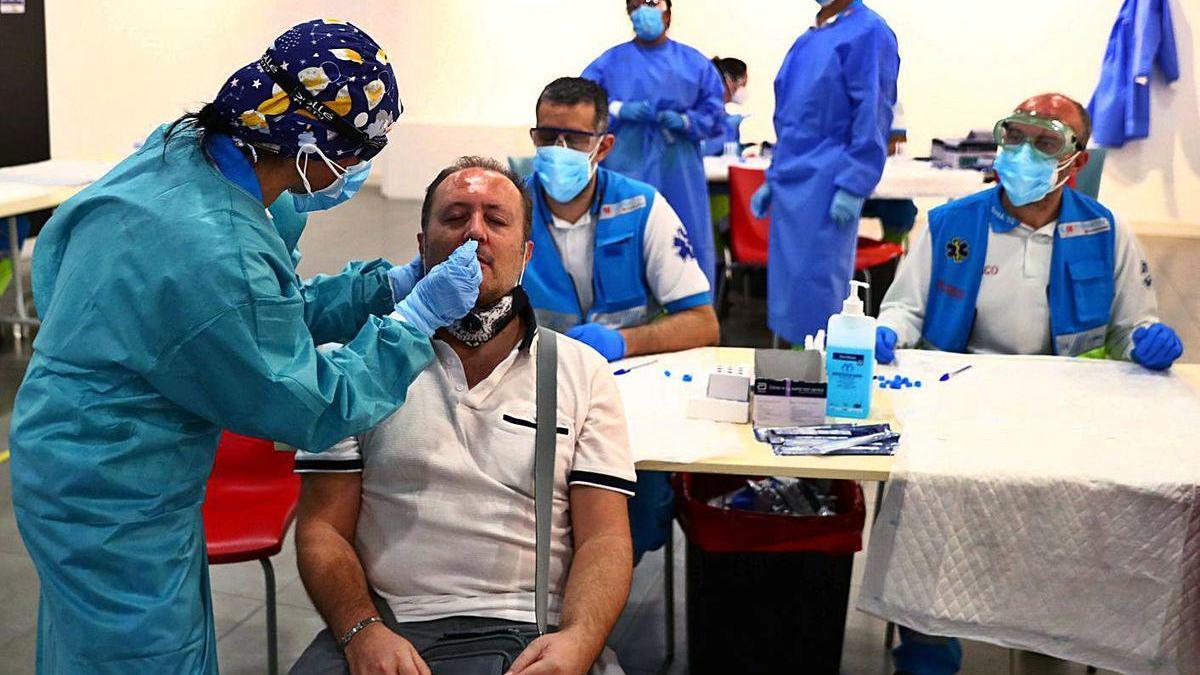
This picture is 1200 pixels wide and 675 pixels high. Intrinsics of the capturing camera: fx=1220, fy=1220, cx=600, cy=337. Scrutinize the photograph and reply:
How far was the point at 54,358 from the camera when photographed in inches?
63.5

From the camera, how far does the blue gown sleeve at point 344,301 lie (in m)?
2.06

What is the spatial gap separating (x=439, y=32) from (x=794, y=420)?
6.65 m

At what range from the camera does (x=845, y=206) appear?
4.22 meters

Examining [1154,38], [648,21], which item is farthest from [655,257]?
[1154,38]

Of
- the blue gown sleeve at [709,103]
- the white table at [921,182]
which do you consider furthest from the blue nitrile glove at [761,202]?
the white table at [921,182]

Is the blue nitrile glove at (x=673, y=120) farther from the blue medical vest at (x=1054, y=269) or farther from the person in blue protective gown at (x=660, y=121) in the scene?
the blue medical vest at (x=1054, y=269)

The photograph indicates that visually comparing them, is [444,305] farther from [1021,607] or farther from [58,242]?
[1021,607]

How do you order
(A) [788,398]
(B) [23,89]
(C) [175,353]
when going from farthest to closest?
(B) [23,89] → (A) [788,398] → (C) [175,353]

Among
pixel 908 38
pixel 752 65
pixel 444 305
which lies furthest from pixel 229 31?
pixel 444 305

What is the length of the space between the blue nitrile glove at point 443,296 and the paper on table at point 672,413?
0.52m

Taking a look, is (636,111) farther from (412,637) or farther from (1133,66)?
(1133,66)

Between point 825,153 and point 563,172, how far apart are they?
62.9 inches

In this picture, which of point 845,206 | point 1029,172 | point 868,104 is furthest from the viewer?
point 845,206

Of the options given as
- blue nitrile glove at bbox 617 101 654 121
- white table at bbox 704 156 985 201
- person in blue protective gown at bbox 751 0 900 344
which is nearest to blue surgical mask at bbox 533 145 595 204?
person in blue protective gown at bbox 751 0 900 344
